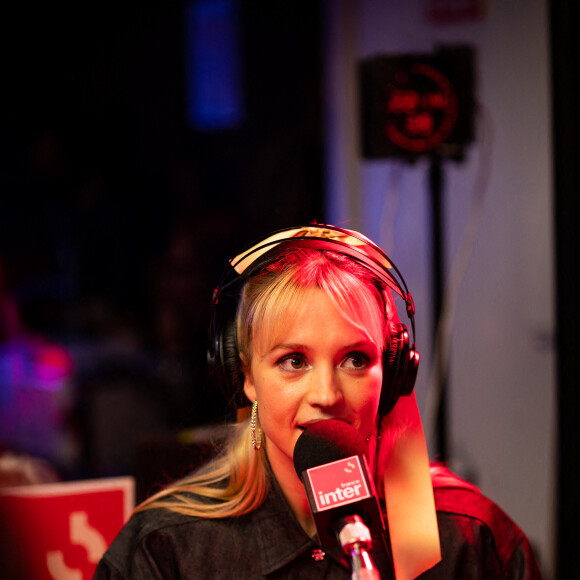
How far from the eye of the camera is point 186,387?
4070mm

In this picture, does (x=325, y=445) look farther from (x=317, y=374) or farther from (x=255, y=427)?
(x=255, y=427)

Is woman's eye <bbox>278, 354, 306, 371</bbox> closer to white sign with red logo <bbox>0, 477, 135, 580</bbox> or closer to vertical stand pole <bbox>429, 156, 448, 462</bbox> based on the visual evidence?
white sign with red logo <bbox>0, 477, 135, 580</bbox>

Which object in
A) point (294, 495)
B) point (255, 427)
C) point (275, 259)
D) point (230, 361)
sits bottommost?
point (294, 495)

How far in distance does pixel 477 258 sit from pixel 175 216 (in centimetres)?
166

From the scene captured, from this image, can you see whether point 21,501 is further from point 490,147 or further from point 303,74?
point 303,74

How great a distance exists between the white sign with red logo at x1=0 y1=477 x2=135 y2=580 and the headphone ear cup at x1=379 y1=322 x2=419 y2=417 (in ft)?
2.21

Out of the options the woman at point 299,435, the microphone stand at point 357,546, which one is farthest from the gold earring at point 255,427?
the microphone stand at point 357,546

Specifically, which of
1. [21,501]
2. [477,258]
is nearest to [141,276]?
[477,258]

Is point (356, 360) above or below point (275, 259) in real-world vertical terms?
below

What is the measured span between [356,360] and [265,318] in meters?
0.15

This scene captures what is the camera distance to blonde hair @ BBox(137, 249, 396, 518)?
1126 mm

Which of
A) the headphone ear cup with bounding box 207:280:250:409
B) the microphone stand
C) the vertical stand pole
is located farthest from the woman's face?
the vertical stand pole

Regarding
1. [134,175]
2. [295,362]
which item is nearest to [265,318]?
[295,362]

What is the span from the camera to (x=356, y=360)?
3.68ft
